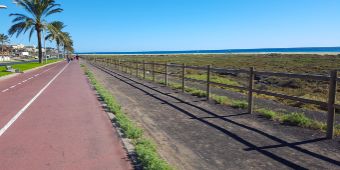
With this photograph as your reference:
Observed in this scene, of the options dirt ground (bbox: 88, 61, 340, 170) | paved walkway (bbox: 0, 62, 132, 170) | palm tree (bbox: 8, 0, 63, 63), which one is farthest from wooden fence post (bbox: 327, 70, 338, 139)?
palm tree (bbox: 8, 0, 63, 63)

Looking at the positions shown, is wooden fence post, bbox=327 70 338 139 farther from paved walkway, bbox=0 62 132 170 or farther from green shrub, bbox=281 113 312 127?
paved walkway, bbox=0 62 132 170

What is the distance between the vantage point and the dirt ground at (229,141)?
5.97 m

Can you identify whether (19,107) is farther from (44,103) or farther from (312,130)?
(312,130)

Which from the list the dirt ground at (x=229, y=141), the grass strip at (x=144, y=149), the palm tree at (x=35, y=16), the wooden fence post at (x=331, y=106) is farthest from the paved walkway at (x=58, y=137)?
the palm tree at (x=35, y=16)

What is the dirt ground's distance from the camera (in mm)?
5969

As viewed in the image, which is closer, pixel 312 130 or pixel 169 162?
pixel 169 162

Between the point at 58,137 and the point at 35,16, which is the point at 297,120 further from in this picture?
the point at 35,16

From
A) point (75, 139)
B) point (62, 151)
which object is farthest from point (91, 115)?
point (62, 151)

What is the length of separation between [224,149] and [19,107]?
7.93 m

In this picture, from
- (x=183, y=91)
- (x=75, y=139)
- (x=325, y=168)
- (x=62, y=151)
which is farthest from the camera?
(x=183, y=91)

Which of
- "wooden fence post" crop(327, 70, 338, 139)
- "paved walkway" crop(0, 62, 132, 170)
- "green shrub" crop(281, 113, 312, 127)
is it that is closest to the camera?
"paved walkway" crop(0, 62, 132, 170)

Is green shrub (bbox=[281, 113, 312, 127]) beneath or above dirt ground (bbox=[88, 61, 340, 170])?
above

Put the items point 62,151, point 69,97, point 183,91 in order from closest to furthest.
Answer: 1. point 62,151
2. point 69,97
3. point 183,91

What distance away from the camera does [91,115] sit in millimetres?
10445
